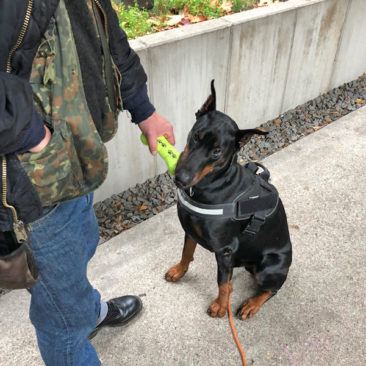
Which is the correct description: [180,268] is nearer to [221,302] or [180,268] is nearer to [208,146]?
[221,302]

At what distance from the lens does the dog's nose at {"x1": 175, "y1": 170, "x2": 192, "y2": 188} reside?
193 centimetres

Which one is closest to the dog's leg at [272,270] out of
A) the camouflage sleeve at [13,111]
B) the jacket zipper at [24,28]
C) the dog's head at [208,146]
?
the dog's head at [208,146]

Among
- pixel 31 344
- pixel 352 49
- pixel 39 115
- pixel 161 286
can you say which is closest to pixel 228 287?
pixel 161 286

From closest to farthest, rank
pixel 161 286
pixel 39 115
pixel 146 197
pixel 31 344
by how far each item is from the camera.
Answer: pixel 39 115 → pixel 31 344 → pixel 161 286 → pixel 146 197

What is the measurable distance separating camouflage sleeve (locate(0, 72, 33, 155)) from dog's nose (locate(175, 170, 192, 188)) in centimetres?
96

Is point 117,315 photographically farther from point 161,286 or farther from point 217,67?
point 217,67

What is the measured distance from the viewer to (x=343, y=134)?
436 cm

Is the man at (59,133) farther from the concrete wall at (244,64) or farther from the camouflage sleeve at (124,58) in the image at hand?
the concrete wall at (244,64)

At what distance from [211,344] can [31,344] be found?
1.14 metres

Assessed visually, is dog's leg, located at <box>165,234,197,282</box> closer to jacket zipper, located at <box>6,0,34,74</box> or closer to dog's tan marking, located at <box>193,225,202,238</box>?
dog's tan marking, located at <box>193,225,202,238</box>

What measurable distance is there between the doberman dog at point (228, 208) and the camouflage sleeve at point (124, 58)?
1.26ft

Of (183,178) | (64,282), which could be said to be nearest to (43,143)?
(64,282)

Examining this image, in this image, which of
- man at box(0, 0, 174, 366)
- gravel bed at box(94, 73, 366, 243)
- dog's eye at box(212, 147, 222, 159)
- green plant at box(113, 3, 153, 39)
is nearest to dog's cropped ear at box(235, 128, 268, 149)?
dog's eye at box(212, 147, 222, 159)

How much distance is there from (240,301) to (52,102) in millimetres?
1966
